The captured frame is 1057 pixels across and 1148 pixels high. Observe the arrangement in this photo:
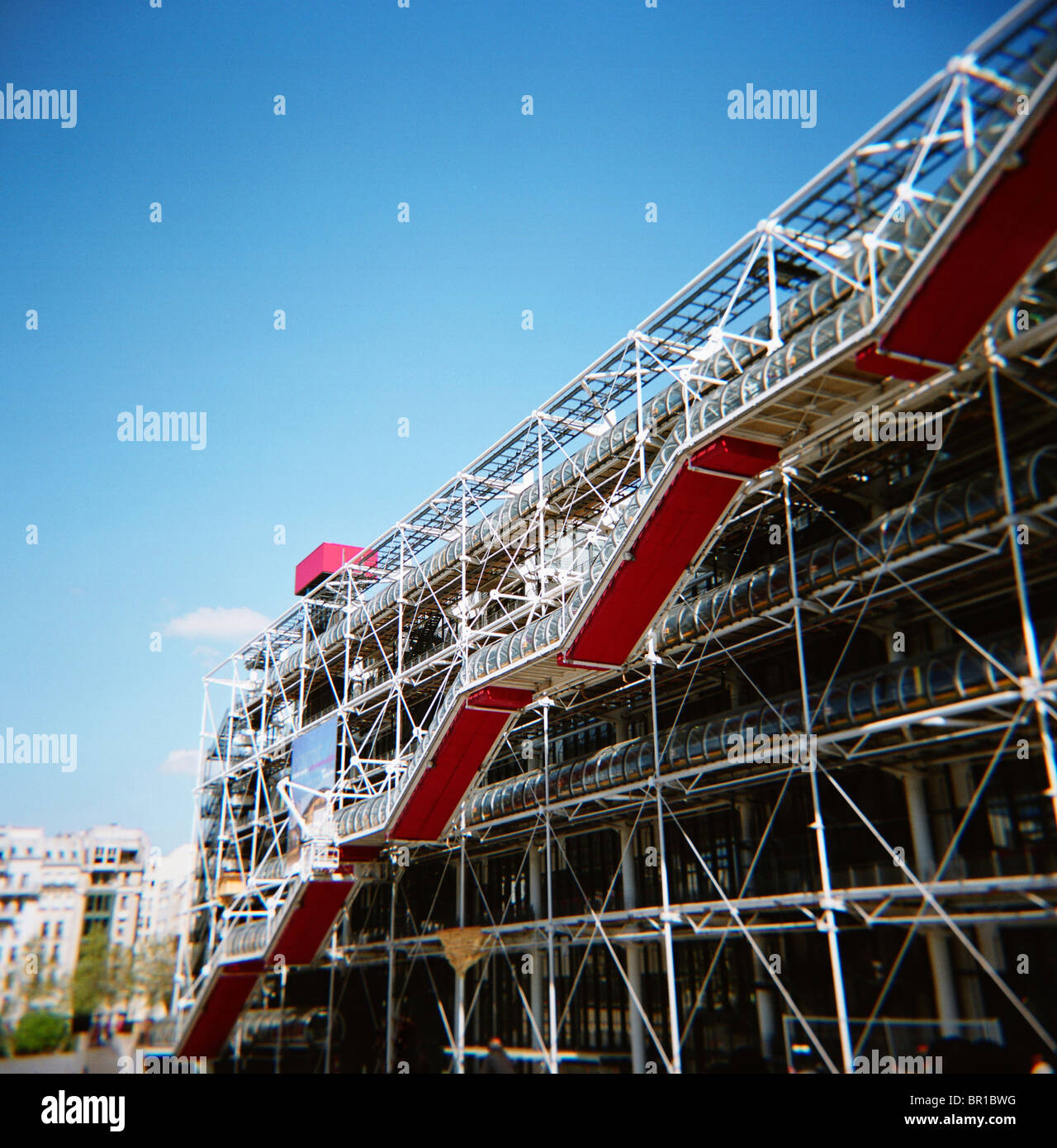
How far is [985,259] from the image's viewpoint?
10.9m

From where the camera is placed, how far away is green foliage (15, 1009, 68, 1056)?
34.4 feet

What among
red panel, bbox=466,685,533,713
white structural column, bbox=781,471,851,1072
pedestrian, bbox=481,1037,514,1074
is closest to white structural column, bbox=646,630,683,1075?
white structural column, bbox=781,471,851,1072

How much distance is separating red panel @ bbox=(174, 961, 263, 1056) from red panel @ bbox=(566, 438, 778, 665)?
1510 centimetres

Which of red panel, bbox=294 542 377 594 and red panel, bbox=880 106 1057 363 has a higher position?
red panel, bbox=294 542 377 594

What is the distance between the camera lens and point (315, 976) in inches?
1280

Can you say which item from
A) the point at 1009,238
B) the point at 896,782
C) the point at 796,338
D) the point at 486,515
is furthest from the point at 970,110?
the point at 486,515

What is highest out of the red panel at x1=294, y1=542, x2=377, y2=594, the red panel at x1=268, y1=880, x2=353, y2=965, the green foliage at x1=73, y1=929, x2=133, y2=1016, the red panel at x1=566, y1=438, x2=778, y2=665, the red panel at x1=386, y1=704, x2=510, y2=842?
the red panel at x1=294, y1=542, x2=377, y2=594

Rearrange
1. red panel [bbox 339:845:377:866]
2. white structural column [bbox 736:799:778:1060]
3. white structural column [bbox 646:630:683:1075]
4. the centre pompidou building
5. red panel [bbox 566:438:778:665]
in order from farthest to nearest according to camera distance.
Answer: red panel [bbox 339:845:377:866] < white structural column [bbox 736:799:778:1060] < white structural column [bbox 646:630:683:1075] < red panel [bbox 566:438:778:665] < the centre pompidou building

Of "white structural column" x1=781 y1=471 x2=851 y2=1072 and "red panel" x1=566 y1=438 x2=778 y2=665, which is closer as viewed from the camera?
"white structural column" x1=781 y1=471 x2=851 y2=1072

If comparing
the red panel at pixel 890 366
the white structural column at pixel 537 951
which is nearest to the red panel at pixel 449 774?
the white structural column at pixel 537 951

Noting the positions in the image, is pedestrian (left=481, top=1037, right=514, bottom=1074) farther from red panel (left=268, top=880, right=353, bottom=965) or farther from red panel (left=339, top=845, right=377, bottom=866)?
red panel (left=268, top=880, right=353, bottom=965)

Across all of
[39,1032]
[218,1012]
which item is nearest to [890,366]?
[39,1032]

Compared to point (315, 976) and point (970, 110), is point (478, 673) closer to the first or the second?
point (970, 110)

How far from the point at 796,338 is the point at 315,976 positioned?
2639 cm
